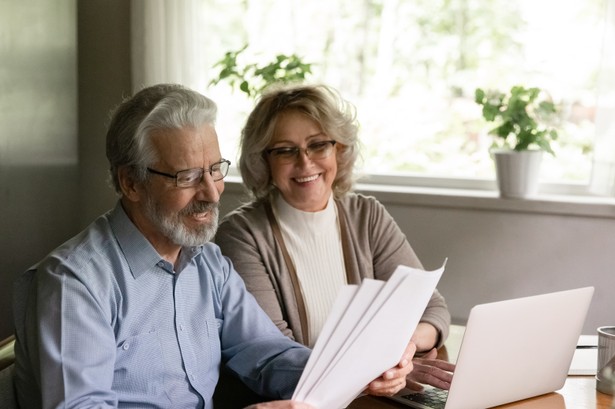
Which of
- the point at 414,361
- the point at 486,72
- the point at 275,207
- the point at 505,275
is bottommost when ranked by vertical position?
the point at 505,275

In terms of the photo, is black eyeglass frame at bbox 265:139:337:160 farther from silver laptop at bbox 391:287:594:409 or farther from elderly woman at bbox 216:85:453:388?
silver laptop at bbox 391:287:594:409

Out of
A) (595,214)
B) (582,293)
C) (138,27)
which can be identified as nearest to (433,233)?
(595,214)

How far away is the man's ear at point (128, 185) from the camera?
5.55ft

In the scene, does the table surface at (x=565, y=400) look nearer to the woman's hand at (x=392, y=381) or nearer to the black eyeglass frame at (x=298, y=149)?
the woman's hand at (x=392, y=381)

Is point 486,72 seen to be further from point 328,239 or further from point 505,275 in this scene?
point 328,239

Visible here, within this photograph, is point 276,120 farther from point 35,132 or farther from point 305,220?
point 35,132

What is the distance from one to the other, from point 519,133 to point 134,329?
1.93 meters

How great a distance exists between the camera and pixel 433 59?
11.5ft

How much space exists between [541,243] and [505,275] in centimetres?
18

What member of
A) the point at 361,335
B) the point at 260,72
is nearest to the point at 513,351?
the point at 361,335

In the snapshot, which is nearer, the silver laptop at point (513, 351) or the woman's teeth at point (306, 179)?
the silver laptop at point (513, 351)

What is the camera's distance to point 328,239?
2363 millimetres

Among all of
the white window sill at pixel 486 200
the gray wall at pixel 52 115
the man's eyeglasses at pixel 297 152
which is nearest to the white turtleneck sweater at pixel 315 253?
the man's eyeglasses at pixel 297 152

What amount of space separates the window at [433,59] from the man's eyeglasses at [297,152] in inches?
48.0
